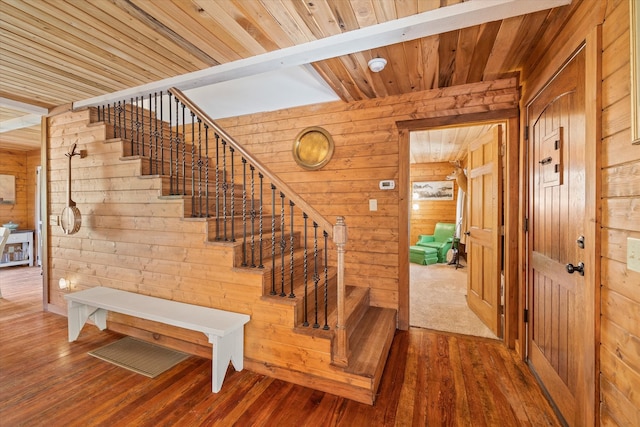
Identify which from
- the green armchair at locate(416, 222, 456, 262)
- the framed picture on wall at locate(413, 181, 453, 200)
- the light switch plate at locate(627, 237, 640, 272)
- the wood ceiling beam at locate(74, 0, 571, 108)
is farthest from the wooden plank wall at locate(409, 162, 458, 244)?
the light switch plate at locate(627, 237, 640, 272)

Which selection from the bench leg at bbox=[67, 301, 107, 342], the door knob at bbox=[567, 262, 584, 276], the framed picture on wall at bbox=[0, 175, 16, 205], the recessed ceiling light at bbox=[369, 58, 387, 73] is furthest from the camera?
the framed picture on wall at bbox=[0, 175, 16, 205]

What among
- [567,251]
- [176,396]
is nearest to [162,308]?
[176,396]

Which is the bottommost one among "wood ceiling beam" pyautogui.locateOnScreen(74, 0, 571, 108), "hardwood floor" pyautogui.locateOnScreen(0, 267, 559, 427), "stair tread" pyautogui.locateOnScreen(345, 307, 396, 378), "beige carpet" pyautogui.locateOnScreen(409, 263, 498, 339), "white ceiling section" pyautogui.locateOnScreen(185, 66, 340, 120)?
"hardwood floor" pyautogui.locateOnScreen(0, 267, 559, 427)

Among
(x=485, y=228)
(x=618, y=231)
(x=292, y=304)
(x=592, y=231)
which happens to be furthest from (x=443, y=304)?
(x=618, y=231)

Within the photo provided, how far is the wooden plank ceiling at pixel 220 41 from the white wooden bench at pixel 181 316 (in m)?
2.02

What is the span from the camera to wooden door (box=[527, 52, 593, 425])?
57.3 inches

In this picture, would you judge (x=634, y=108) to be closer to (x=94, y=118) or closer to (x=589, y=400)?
(x=589, y=400)

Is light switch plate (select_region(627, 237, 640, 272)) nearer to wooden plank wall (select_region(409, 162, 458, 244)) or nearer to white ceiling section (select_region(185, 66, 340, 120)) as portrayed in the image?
white ceiling section (select_region(185, 66, 340, 120))

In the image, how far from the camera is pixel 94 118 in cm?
311

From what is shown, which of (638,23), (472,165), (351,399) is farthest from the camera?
(472,165)

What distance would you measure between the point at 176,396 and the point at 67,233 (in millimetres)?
2365

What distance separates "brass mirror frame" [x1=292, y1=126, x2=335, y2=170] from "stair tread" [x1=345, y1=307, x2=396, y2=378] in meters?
1.69

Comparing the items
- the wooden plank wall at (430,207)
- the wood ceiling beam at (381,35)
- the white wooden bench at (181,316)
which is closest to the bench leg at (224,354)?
the white wooden bench at (181,316)

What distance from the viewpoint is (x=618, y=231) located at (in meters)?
1.14
